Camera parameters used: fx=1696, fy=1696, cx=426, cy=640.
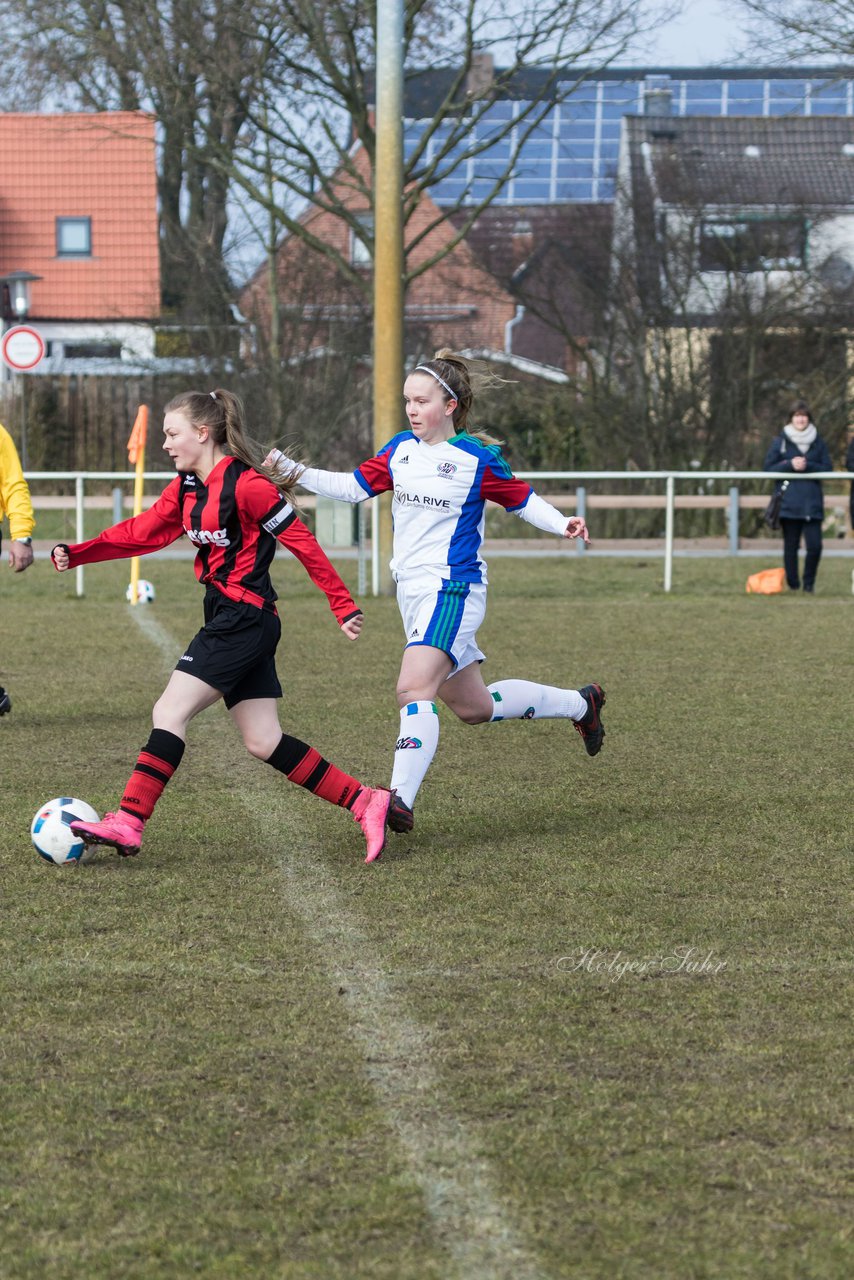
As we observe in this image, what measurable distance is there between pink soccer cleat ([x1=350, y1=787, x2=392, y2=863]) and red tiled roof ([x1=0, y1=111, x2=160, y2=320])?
34935 mm

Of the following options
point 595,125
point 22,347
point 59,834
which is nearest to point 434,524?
point 59,834

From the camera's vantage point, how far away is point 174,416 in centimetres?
543

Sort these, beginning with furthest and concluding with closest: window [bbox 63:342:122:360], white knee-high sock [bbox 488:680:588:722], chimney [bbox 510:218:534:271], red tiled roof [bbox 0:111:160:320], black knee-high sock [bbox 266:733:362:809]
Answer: red tiled roof [bbox 0:111:160:320] → window [bbox 63:342:122:360] → chimney [bbox 510:218:534:271] → white knee-high sock [bbox 488:680:588:722] → black knee-high sock [bbox 266:733:362:809]

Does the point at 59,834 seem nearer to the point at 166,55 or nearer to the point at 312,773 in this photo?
the point at 312,773

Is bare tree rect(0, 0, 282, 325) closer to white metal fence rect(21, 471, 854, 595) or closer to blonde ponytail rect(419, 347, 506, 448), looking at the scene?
white metal fence rect(21, 471, 854, 595)

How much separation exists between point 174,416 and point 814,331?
22.2 meters

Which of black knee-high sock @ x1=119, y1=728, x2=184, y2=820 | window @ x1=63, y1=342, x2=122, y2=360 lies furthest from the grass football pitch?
window @ x1=63, y1=342, x2=122, y2=360

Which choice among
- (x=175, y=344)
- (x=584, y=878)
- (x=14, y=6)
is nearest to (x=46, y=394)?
(x=175, y=344)

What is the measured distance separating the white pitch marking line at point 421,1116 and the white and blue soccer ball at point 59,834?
2.76 ft

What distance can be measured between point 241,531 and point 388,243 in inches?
423

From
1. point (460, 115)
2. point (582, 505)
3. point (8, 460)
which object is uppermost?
point (460, 115)

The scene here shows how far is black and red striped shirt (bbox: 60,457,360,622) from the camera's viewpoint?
544cm

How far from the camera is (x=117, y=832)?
17.6 feet

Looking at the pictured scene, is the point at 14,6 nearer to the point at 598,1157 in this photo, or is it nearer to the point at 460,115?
the point at 460,115
